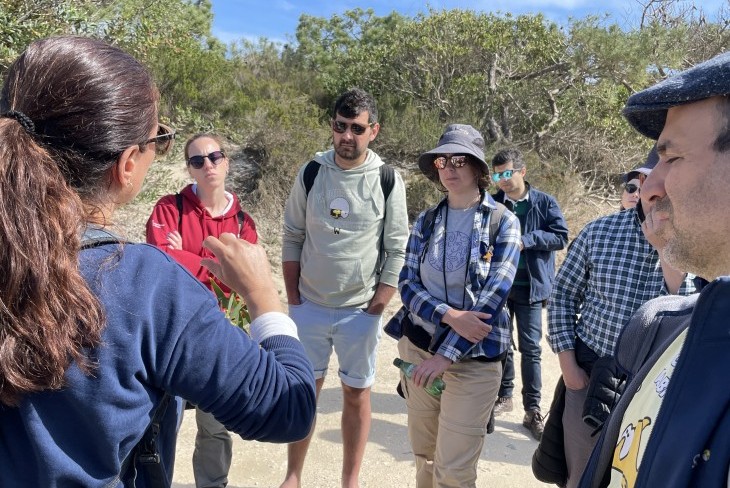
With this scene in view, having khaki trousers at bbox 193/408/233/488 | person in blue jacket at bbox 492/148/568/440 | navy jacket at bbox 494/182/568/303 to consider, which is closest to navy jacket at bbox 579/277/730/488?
khaki trousers at bbox 193/408/233/488

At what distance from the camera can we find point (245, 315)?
9.99ft

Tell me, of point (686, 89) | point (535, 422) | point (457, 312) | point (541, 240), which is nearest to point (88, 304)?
point (686, 89)

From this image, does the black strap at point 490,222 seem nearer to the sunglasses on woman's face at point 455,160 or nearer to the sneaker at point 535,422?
the sunglasses on woman's face at point 455,160

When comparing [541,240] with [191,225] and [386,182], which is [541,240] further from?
[191,225]

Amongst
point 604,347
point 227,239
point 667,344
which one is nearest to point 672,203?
point 667,344

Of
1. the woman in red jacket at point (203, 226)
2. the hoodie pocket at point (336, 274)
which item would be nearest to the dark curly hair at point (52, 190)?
the woman in red jacket at point (203, 226)

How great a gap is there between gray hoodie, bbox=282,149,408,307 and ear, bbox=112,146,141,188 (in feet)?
7.61

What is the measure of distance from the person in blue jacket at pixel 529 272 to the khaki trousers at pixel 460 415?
5.30 feet

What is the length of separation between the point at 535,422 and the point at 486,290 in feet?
6.25

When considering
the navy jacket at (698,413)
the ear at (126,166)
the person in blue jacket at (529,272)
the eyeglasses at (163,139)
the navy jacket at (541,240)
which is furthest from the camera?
the navy jacket at (541,240)

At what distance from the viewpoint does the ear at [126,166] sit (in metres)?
1.23

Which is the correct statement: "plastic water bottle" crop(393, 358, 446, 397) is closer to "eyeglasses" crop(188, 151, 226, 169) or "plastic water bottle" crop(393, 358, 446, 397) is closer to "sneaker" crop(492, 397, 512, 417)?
"eyeglasses" crop(188, 151, 226, 169)

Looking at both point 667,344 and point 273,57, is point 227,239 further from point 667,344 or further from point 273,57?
point 273,57

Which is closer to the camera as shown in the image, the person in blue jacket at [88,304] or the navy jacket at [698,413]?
the navy jacket at [698,413]
